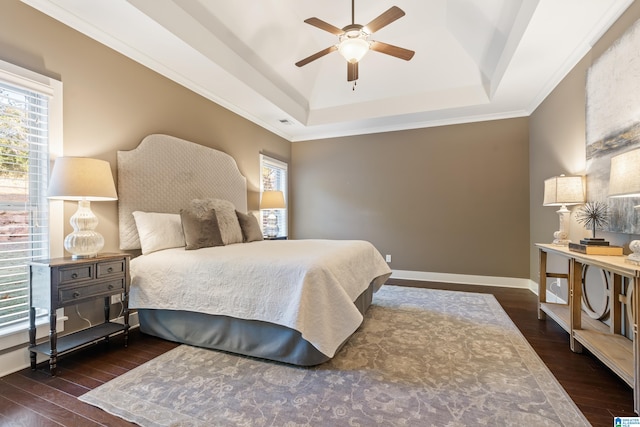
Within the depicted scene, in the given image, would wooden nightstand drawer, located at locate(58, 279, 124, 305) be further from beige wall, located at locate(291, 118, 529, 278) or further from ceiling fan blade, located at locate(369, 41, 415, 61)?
beige wall, located at locate(291, 118, 529, 278)

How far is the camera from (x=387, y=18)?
7.36 ft

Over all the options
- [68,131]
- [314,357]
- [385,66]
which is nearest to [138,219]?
[68,131]

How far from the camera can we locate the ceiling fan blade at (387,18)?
2170mm

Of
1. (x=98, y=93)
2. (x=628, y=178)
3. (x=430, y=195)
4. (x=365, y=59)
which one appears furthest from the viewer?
(x=430, y=195)

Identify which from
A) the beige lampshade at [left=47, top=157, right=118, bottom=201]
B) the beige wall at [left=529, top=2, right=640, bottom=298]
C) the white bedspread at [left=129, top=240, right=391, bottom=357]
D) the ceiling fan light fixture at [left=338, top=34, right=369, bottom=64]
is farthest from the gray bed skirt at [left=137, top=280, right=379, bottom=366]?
the beige wall at [left=529, top=2, right=640, bottom=298]

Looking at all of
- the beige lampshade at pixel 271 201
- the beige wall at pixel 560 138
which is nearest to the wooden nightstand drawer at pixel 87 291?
the beige lampshade at pixel 271 201

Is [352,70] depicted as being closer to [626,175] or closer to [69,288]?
[626,175]

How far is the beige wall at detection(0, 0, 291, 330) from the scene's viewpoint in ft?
6.98

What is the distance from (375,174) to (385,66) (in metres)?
1.80

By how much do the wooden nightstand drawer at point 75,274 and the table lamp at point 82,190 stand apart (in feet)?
0.49

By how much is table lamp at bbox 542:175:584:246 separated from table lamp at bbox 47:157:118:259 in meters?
3.95

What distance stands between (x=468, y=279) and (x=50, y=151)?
17.4 ft

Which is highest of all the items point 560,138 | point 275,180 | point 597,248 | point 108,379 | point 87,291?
point 560,138

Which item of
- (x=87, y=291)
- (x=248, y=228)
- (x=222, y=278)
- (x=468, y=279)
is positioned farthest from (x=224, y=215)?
(x=468, y=279)
